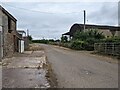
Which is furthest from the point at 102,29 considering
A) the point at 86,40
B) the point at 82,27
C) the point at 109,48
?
the point at 109,48

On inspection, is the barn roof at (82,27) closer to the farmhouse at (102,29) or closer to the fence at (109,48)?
the farmhouse at (102,29)

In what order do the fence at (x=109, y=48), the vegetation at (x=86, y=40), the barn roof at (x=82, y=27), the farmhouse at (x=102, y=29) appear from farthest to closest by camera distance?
1. the farmhouse at (x=102, y=29)
2. the barn roof at (x=82, y=27)
3. the vegetation at (x=86, y=40)
4. the fence at (x=109, y=48)

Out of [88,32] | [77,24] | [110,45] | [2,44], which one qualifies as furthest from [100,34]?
[2,44]

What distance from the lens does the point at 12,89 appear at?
357 inches

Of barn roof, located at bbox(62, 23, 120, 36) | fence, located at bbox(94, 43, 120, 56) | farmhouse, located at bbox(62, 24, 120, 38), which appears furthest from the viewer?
farmhouse, located at bbox(62, 24, 120, 38)

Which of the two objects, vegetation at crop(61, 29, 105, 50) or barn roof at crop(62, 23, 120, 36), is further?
barn roof at crop(62, 23, 120, 36)

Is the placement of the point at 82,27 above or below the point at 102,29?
above

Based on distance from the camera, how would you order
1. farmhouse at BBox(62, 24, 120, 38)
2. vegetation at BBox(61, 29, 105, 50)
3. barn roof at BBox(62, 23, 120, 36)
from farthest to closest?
farmhouse at BBox(62, 24, 120, 38) < barn roof at BBox(62, 23, 120, 36) < vegetation at BBox(61, 29, 105, 50)

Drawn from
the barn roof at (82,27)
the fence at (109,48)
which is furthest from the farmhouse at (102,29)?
the fence at (109,48)

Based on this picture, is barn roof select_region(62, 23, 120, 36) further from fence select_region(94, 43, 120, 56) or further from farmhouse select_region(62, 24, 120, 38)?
fence select_region(94, 43, 120, 56)

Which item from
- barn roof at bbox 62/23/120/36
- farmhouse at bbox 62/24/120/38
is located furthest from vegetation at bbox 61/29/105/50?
farmhouse at bbox 62/24/120/38

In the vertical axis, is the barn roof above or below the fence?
above

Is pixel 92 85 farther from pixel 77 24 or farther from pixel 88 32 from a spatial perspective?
pixel 77 24

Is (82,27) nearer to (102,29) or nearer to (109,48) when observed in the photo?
(102,29)
